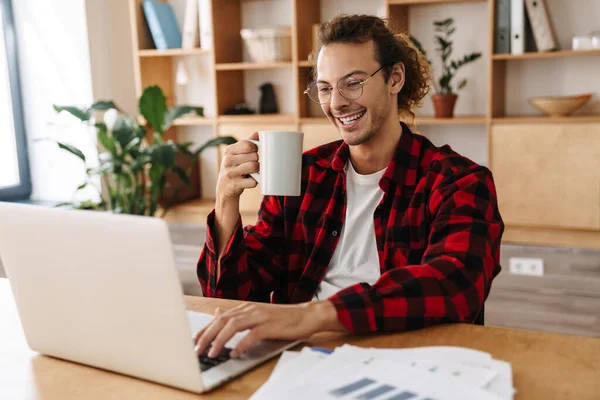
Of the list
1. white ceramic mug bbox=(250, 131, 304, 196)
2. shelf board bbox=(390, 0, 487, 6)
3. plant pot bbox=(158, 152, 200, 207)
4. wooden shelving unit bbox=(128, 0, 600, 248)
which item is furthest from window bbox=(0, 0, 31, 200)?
white ceramic mug bbox=(250, 131, 304, 196)

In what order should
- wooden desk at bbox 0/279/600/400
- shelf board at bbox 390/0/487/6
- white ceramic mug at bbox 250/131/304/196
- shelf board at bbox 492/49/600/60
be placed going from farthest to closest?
shelf board at bbox 390/0/487/6 < shelf board at bbox 492/49/600/60 < white ceramic mug at bbox 250/131/304/196 < wooden desk at bbox 0/279/600/400

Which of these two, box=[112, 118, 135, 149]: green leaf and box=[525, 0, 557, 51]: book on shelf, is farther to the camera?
box=[112, 118, 135, 149]: green leaf

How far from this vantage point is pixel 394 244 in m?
1.50

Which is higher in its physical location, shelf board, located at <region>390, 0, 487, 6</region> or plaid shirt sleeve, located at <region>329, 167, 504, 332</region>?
shelf board, located at <region>390, 0, 487, 6</region>

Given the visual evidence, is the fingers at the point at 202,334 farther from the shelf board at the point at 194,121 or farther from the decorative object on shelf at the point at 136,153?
the shelf board at the point at 194,121

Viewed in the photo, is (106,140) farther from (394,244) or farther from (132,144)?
(394,244)

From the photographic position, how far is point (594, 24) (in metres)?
2.97

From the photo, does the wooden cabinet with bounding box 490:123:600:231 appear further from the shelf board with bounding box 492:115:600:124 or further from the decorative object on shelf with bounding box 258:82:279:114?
the decorative object on shelf with bounding box 258:82:279:114

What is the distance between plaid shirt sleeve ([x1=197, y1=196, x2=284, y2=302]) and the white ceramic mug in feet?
0.92

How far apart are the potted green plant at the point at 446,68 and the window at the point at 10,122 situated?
203cm

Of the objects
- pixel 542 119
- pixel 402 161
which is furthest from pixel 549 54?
pixel 402 161

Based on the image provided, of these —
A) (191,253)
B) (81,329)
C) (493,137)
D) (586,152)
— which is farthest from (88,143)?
(81,329)

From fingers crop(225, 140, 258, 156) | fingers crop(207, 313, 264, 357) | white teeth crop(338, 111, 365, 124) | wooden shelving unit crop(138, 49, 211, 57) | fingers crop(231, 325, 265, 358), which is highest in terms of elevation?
wooden shelving unit crop(138, 49, 211, 57)

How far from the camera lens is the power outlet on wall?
8.95 feet
